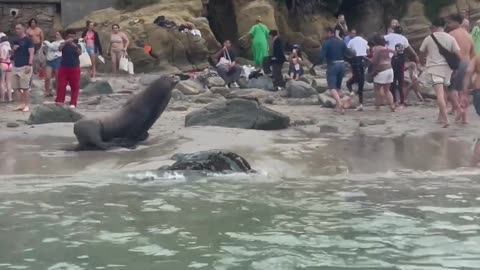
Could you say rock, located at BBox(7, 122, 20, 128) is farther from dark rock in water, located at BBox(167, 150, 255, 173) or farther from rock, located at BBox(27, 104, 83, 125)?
dark rock in water, located at BBox(167, 150, 255, 173)

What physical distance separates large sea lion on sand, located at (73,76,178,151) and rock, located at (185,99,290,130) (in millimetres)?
890

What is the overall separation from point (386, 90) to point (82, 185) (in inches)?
329

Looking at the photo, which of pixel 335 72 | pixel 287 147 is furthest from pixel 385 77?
pixel 287 147

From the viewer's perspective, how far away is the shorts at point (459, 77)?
14.0 metres

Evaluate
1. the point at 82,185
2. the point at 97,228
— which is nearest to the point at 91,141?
the point at 82,185

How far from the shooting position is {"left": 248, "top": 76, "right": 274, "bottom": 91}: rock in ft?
71.4

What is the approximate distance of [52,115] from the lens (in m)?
14.3

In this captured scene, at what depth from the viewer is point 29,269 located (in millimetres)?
6484

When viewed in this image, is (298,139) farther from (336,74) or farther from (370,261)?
(370,261)

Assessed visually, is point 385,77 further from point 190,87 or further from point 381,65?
point 190,87

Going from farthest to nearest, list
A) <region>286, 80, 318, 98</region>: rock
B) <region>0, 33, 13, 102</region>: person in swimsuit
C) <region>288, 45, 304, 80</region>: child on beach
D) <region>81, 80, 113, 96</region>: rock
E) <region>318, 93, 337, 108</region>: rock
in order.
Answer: <region>288, 45, 304, 80</region>: child on beach
<region>81, 80, 113, 96</region>: rock
<region>286, 80, 318, 98</region>: rock
<region>318, 93, 337, 108</region>: rock
<region>0, 33, 13, 102</region>: person in swimsuit

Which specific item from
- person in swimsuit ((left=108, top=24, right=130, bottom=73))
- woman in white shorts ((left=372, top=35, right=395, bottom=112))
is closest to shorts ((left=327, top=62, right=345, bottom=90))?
woman in white shorts ((left=372, top=35, right=395, bottom=112))

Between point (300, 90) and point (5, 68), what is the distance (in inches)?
264

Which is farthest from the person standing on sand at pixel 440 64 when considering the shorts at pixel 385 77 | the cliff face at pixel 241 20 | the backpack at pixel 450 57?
the cliff face at pixel 241 20
